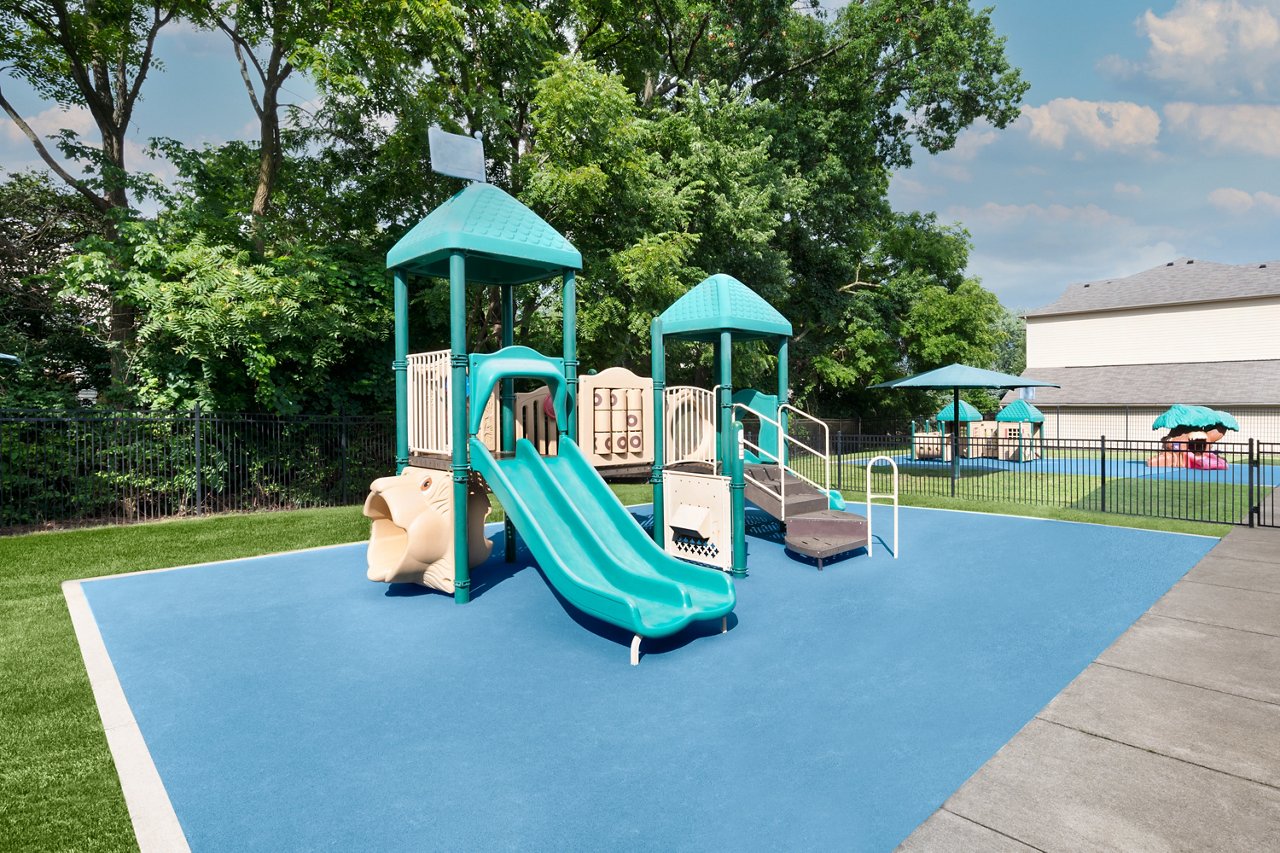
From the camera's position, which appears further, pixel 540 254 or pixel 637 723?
pixel 540 254

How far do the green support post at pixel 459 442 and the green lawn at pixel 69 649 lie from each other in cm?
320

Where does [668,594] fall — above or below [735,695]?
above

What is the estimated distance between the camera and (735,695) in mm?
4695

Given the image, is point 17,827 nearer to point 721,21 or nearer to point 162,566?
point 162,566

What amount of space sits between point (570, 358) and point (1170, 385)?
38324 millimetres

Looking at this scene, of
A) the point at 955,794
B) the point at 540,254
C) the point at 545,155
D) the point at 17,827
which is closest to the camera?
the point at 17,827

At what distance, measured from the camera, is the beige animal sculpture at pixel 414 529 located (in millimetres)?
7152

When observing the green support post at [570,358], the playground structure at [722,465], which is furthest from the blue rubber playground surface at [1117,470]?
the green support post at [570,358]

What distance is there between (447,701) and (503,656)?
3.17 feet

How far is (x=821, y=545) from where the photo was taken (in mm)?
8680

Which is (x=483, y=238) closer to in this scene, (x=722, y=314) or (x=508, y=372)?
(x=508, y=372)

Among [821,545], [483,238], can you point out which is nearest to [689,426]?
[821,545]

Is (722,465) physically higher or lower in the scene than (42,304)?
lower

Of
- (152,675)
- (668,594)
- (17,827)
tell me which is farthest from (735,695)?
(152,675)
